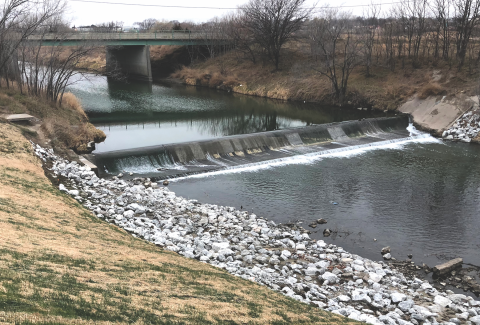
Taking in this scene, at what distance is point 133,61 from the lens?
69.0 m

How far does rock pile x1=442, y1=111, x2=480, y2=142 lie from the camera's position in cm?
3180

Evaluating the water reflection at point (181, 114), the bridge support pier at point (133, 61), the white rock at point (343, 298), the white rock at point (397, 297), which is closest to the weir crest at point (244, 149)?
the water reflection at point (181, 114)

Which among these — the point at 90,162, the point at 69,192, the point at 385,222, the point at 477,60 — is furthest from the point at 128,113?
the point at 477,60

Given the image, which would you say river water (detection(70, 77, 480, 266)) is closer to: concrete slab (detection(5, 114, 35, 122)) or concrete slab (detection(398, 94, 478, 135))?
concrete slab (detection(398, 94, 478, 135))

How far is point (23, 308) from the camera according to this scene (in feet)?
18.9

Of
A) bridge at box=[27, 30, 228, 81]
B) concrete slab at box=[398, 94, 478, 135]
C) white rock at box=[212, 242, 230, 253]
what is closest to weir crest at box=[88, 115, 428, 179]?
concrete slab at box=[398, 94, 478, 135]

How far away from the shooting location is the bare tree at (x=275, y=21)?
55.7 meters

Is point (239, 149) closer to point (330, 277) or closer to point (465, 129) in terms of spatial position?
point (330, 277)

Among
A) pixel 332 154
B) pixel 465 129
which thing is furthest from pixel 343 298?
pixel 465 129

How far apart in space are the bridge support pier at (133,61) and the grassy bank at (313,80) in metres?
4.53

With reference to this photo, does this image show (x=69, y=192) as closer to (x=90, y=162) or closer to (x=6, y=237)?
(x=90, y=162)

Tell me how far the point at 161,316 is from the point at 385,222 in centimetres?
1287

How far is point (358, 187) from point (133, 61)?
183ft

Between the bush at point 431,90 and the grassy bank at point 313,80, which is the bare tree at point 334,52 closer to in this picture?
the grassy bank at point 313,80
